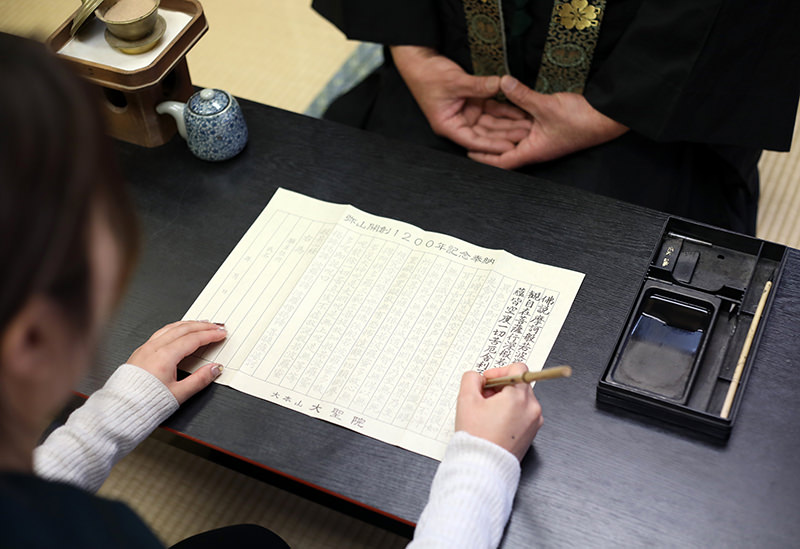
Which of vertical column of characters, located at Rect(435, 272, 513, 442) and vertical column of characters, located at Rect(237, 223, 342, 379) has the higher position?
vertical column of characters, located at Rect(435, 272, 513, 442)

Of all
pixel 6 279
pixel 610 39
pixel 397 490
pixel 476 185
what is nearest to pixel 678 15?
pixel 610 39

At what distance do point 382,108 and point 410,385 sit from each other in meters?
0.90

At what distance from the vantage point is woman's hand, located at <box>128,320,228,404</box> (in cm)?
102

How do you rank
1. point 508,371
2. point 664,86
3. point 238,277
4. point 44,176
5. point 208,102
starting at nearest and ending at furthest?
point 44,176, point 508,371, point 238,277, point 208,102, point 664,86

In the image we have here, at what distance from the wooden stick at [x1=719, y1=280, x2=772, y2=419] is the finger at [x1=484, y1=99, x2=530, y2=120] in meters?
0.70

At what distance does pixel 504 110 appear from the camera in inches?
65.1

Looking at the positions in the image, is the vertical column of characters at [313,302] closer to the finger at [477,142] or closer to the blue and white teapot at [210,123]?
the blue and white teapot at [210,123]

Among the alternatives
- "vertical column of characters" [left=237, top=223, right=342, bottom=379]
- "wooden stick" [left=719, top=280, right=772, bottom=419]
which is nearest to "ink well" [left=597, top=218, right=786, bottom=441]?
"wooden stick" [left=719, top=280, right=772, bottom=419]

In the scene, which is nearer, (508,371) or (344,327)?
(508,371)

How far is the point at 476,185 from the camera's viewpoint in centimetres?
125

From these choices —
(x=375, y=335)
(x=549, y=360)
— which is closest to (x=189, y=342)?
(x=375, y=335)

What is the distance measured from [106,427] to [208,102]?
1.78 ft

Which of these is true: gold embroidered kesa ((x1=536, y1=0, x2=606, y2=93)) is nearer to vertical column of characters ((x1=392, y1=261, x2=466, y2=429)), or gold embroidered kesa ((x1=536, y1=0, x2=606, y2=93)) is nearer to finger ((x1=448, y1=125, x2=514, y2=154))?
finger ((x1=448, y1=125, x2=514, y2=154))

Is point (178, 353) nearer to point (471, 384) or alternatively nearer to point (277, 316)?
point (277, 316)
